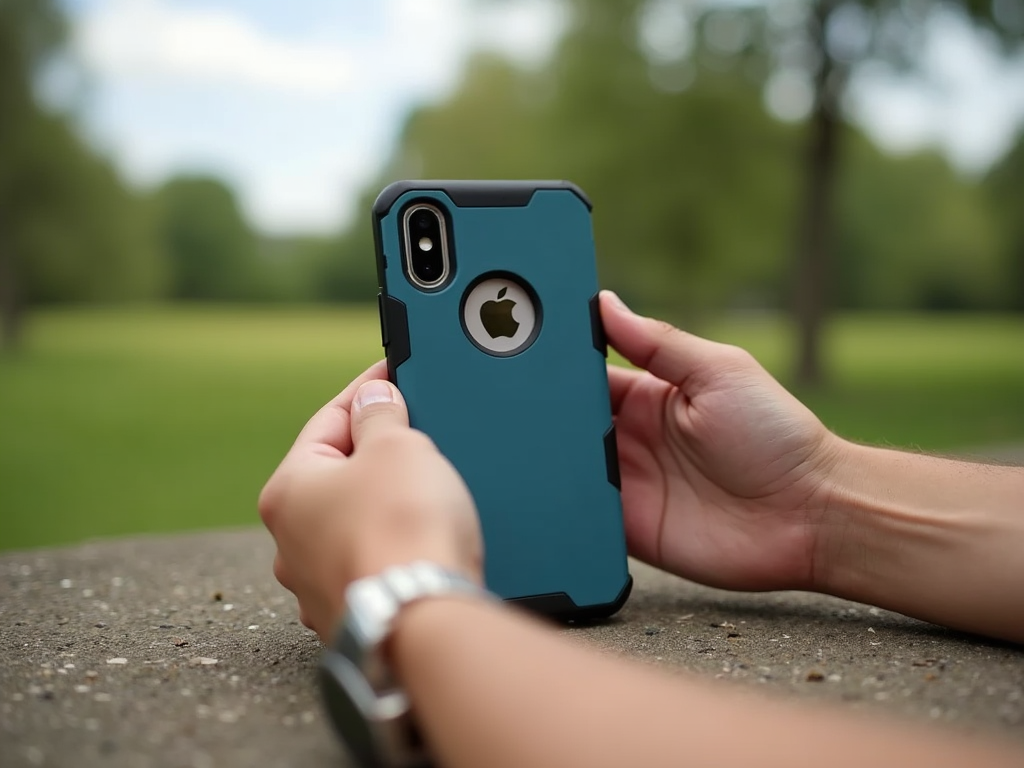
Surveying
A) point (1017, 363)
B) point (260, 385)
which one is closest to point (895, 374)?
point (1017, 363)

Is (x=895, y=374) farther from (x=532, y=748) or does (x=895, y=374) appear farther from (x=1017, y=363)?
(x=532, y=748)

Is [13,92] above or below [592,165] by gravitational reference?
above

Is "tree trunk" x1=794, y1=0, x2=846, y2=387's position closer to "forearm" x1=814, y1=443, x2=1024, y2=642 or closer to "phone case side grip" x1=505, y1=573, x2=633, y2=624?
"forearm" x1=814, y1=443, x2=1024, y2=642

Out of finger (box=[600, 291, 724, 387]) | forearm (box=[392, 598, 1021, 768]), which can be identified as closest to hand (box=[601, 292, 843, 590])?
finger (box=[600, 291, 724, 387])

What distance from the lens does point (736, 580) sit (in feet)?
4.87

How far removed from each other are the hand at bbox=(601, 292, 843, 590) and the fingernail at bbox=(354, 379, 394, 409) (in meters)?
0.40

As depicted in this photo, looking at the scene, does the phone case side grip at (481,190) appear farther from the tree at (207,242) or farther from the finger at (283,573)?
the tree at (207,242)

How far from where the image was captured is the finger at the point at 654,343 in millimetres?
1470

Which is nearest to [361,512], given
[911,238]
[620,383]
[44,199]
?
[620,383]

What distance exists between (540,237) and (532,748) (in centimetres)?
88

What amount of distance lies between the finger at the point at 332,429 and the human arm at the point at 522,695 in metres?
0.19

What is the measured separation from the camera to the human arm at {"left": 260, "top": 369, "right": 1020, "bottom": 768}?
2.26 ft

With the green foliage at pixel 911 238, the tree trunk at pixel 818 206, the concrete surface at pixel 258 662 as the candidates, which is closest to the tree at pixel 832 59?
the tree trunk at pixel 818 206

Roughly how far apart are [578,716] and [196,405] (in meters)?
8.04
